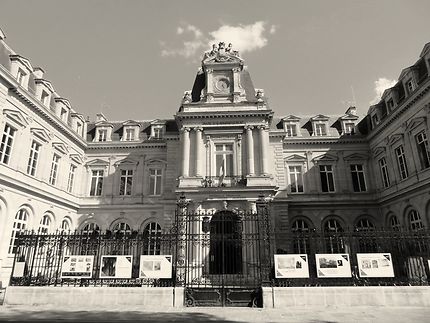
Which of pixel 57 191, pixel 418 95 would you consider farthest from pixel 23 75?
pixel 418 95

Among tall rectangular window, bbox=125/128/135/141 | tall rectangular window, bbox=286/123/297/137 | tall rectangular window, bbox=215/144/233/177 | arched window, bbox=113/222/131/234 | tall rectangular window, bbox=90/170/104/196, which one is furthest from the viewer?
tall rectangular window, bbox=125/128/135/141

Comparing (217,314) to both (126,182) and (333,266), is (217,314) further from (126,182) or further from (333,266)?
(126,182)

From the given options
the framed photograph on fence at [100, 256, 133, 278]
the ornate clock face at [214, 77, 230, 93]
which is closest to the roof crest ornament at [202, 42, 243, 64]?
the ornate clock face at [214, 77, 230, 93]

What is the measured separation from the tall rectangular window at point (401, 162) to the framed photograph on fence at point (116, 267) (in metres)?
19.7

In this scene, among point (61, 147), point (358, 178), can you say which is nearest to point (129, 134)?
point (61, 147)

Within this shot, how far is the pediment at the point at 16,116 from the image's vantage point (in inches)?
715

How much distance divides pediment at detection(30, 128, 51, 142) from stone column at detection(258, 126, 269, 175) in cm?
1548

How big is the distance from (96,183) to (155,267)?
17761mm

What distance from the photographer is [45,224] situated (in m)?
22.0

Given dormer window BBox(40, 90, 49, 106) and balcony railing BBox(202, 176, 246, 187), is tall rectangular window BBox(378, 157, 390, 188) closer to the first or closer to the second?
balcony railing BBox(202, 176, 246, 187)

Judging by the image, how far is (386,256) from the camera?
11383 mm

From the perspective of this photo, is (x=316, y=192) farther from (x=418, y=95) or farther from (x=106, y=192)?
(x=106, y=192)

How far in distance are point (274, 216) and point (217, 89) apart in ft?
36.0

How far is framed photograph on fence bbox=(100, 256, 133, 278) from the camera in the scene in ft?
37.9
